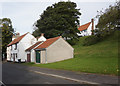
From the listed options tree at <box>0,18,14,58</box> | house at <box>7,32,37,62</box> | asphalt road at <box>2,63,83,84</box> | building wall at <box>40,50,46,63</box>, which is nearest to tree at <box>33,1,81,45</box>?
house at <box>7,32,37,62</box>

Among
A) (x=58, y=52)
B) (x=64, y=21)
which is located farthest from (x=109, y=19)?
(x=64, y=21)

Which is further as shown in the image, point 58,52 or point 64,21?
point 64,21

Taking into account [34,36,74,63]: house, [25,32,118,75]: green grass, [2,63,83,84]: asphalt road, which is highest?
[34,36,74,63]: house

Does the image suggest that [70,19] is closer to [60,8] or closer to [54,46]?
[60,8]

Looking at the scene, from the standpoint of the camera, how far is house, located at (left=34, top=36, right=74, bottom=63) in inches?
1072

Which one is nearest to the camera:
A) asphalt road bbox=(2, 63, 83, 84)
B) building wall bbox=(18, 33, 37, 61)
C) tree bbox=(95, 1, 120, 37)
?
asphalt road bbox=(2, 63, 83, 84)

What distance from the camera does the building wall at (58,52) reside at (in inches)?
1078

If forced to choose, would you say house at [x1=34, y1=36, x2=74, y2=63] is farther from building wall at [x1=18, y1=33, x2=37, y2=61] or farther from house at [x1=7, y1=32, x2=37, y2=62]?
house at [x1=7, y1=32, x2=37, y2=62]

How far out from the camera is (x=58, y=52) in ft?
93.2

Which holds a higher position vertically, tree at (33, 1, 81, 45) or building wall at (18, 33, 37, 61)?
tree at (33, 1, 81, 45)

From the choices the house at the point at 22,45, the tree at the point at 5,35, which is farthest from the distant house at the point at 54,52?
the tree at the point at 5,35

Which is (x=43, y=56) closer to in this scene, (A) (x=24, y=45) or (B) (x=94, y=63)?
(B) (x=94, y=63)

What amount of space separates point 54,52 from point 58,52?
90cm

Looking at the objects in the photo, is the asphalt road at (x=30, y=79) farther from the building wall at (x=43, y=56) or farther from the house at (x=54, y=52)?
the building wall at (x=43, y=56)
